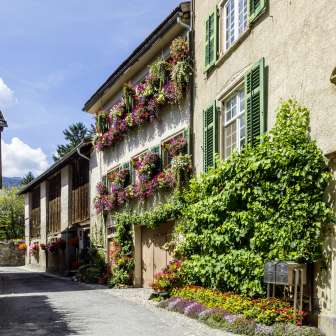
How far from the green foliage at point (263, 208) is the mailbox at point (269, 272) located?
208 mm

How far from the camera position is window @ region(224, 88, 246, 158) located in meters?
12.7

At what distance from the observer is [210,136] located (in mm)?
14070

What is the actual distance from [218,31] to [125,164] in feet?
24.5

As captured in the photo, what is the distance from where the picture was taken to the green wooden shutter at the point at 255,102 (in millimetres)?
11258

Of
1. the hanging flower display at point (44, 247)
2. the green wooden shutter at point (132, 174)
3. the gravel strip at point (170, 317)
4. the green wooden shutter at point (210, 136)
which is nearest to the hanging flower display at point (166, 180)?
the green wooden shutter at point (210, 136)

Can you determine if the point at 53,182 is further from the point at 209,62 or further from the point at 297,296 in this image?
the point at 297,296

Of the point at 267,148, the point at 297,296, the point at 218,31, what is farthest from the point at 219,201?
the point at 218,31

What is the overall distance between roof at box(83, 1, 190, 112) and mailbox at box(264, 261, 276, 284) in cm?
836

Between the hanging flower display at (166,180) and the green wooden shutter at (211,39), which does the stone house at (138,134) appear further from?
the green wooden shutter at (211,39)

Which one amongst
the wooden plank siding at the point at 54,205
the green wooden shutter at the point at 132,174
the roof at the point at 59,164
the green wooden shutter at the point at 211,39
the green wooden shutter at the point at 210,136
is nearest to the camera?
the green wooden shutter at the point at 210,136

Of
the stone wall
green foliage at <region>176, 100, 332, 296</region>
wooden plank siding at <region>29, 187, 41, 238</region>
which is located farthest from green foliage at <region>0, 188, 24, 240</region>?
green foliage at <region>176, 100, 332, 296</region>

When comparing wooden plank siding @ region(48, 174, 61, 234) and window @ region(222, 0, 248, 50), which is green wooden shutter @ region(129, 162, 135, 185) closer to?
window @ region(222, 0, 248, 50)

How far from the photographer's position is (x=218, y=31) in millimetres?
14273

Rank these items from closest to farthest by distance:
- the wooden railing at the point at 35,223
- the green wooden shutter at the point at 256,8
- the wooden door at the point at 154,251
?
1. the green wooden shutter at the point at 256,8
2. the wooden door at the point at 154,251
3. the wooden railing at the point at 35,223
